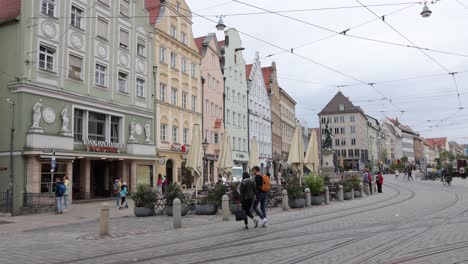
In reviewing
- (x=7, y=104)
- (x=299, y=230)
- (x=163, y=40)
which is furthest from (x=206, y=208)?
(x=163, y=40)

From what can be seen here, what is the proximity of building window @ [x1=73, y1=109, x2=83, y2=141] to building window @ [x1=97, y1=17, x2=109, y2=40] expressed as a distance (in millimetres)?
5460

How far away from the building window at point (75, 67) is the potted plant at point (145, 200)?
12.0 metres

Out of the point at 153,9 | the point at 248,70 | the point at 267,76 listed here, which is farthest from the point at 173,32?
the point at 267,76

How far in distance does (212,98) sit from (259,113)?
16.8 metres

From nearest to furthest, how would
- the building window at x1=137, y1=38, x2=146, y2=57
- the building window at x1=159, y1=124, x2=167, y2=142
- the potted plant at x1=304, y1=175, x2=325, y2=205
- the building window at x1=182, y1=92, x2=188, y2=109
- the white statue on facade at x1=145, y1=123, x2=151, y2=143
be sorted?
1. the potted plant at x1=304, y1=175, x2=325, y2=205
2. the white statue on facade at x1=145, y1=123, x2=151, y2=143
3. the building window at x1=137, y1=38, x2=146, y2=57
4. the building window at x1=159, y1=124, x2=167, y2=142
5. the building window at x1=182, y1=92, x2=188, y2=109

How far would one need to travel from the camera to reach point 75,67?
27.6 m

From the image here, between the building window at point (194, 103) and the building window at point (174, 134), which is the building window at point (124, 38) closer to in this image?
the building window at point (174, 134)

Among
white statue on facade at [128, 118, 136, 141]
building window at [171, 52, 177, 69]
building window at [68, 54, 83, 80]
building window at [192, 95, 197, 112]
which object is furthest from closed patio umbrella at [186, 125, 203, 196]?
building window at [192, 95, 197, 112]

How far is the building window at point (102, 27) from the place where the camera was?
29.7 meters

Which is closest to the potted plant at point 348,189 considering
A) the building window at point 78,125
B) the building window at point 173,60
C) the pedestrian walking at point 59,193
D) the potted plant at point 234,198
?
the potted plant at point 234,198

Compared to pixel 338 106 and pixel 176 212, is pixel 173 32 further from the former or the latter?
pixel 338 106

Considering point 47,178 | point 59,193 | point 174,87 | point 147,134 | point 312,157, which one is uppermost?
point 174,87

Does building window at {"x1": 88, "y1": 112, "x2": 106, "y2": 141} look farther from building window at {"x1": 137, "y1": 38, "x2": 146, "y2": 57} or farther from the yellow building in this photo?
the yellow building

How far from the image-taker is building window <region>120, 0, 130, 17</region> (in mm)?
32562
